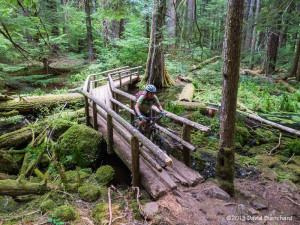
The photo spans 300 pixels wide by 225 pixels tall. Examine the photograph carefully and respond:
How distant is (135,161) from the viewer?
4.30 meters

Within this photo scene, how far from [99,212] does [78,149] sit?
9.55ft

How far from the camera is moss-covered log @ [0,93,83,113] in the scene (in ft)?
29.1

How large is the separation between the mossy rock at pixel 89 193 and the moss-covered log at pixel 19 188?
0.84 meters

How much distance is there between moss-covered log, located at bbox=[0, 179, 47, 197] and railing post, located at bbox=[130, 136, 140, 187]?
2.01 metres

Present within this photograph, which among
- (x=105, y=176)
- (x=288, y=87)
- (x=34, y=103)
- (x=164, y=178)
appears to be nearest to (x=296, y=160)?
(x=164, y=178)

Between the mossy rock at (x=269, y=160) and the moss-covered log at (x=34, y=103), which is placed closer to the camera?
the mossy rock at (x=269, y=160)

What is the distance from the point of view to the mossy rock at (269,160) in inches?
237

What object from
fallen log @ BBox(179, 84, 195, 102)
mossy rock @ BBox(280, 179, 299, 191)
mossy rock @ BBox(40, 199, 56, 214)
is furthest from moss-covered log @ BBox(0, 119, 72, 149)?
mossy rock @ BBox(280, 179, 299, 191)

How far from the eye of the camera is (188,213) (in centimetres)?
337

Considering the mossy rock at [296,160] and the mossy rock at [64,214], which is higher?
the mossy rock at [64,214]

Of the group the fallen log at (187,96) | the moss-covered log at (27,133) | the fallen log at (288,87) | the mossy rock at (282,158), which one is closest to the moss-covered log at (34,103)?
the moss-covered log at (27,133)

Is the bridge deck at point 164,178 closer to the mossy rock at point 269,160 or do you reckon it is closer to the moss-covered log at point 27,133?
the mossy rock at point 269,160

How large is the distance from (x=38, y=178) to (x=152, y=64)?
11383mm

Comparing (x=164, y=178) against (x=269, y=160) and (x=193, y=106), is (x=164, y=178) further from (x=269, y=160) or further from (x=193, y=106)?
(x=193, y=106)
